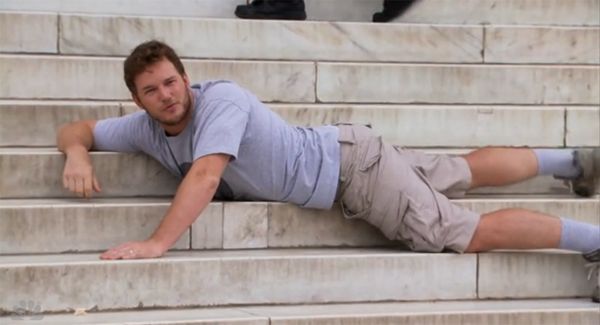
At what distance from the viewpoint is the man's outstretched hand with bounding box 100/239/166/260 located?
4.76 m

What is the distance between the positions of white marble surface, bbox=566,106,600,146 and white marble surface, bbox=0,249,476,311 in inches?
62.4

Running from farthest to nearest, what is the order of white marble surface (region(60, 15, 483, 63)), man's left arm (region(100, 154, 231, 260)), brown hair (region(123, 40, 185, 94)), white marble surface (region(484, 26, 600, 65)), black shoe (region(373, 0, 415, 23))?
black shoe (region(373, 0, 415, 23)) < white marble surface (region(484, 26, 600, 65)) < white marble surface (region(60, 15, 483, 63)) < brown hair (region(123, 40, 185, 94)) < man's left arm (region(100, 154, 231, 260))

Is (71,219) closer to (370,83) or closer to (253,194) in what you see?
(253,194)

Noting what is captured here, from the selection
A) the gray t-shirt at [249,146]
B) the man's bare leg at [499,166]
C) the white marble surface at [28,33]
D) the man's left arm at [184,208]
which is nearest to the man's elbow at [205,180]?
the man's left arm at [184,208]

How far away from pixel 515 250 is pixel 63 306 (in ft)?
6.75

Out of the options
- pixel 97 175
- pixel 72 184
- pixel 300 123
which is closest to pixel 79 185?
pixel 72 184

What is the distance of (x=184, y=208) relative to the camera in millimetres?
4688

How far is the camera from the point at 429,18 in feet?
23.8

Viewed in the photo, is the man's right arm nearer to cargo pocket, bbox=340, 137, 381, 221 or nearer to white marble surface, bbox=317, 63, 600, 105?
cargo pocket, bbox=340, 137, 381, 221

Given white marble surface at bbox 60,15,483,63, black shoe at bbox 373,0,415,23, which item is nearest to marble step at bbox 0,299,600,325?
white marble surface at bbox 60,15,483,63

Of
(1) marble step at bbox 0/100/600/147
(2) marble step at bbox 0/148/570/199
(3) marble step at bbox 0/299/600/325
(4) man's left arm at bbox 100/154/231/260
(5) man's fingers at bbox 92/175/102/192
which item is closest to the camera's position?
(3) marble step at bbox 0/299/600/325

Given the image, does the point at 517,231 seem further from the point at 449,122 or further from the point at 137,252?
the point at 137,252

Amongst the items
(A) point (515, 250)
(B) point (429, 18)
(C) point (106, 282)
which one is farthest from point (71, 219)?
(B) point (429, 18)

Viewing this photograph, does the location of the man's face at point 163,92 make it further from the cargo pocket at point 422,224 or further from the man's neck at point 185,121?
the cargo pocket at point 422,224
